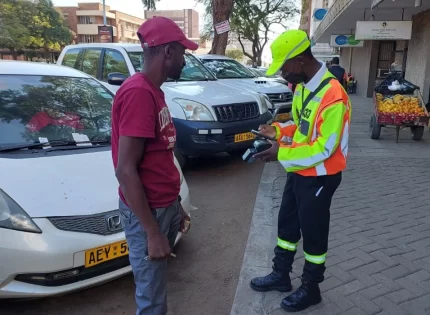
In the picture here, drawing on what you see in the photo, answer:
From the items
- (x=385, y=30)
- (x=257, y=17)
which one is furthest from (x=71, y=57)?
(x=257, y=17)

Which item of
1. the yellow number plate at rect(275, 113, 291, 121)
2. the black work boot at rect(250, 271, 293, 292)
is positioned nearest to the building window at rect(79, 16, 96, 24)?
the yellow number plate at rect(275, 113, 291, 121)

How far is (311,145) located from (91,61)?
5525 millimetres

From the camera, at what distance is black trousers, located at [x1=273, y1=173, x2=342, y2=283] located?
2461mm

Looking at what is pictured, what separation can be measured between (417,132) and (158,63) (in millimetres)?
7887

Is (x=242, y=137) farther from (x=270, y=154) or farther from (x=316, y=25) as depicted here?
(x=316, y=25)

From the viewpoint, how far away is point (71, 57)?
7203mm

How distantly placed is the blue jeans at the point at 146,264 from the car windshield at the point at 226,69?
7.49 meters

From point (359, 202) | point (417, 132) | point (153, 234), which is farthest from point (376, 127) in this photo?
point (153, 234)

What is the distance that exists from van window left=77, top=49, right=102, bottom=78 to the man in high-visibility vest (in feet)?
16.0

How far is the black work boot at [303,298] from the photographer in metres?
2.71

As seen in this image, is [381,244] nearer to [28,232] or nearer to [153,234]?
[153,234]

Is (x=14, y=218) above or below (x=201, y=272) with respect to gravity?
above

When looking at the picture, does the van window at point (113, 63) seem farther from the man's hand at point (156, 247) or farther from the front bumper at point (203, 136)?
the man's hand at point (156, 247)

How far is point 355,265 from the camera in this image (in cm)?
331
